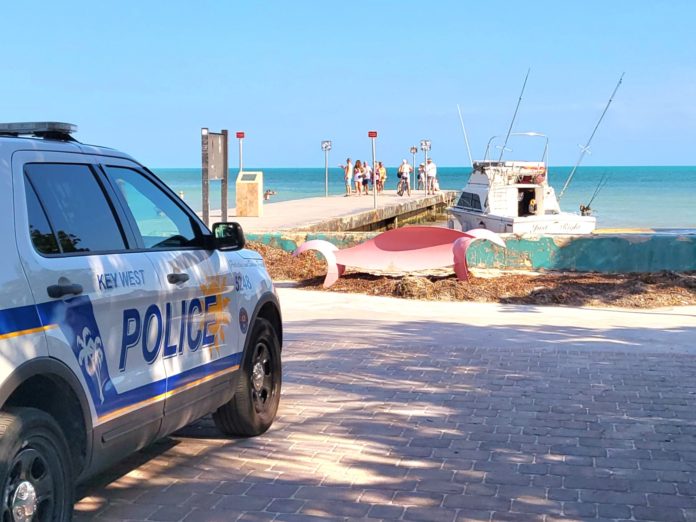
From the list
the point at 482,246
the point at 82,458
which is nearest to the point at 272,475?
the point at 82,458

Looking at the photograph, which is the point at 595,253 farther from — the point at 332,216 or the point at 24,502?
the point at 332,216

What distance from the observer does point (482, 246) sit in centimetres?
1602

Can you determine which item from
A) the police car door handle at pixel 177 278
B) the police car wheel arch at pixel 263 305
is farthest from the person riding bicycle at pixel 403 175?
the police car door handle at pixel 177 278

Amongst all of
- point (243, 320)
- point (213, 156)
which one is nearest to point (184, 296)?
point (243, 320)

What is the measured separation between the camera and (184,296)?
17.2ft

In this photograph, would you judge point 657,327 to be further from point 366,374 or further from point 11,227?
point 11,227

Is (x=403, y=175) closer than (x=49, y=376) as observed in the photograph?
No

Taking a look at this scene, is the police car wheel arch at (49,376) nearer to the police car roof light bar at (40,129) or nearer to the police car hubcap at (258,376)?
the police car roof light bar at (40,129)

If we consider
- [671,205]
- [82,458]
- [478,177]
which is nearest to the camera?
[82,458]

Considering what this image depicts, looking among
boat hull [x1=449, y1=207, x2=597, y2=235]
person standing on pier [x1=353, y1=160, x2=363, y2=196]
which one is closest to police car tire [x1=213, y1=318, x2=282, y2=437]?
boat hull [x1=449, y1=207, x2=597, y2=235]

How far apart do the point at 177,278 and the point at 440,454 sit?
6.90 feet

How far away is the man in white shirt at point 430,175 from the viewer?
5398cm

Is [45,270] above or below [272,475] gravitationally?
above

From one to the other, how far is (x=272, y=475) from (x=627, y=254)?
444 inches
